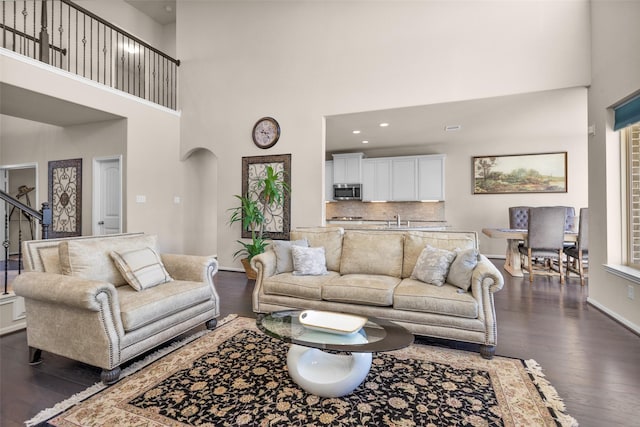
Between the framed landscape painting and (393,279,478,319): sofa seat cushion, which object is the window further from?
the framed landscape painting

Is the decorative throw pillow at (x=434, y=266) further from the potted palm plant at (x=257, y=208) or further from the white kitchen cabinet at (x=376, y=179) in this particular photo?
the white kitchen cabinet at (x=376, y=179)

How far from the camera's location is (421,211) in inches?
299

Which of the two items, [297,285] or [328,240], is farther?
[328,240]

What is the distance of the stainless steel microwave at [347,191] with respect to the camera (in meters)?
7.60

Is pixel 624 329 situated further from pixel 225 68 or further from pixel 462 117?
pixel 225 68

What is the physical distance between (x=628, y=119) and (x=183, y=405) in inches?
181

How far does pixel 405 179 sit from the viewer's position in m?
7.28

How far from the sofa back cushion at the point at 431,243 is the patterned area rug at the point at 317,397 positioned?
0.97 meters

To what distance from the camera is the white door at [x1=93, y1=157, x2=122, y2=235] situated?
209 inches

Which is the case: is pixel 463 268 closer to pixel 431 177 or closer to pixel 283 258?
pixel 283 258

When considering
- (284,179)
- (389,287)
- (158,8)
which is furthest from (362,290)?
(158,8)

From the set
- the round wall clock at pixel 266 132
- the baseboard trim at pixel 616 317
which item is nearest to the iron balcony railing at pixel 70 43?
the round wall clock at pixel 266 132

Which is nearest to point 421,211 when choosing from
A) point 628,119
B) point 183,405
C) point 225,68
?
point 628,119

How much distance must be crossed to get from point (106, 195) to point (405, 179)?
6.00m
